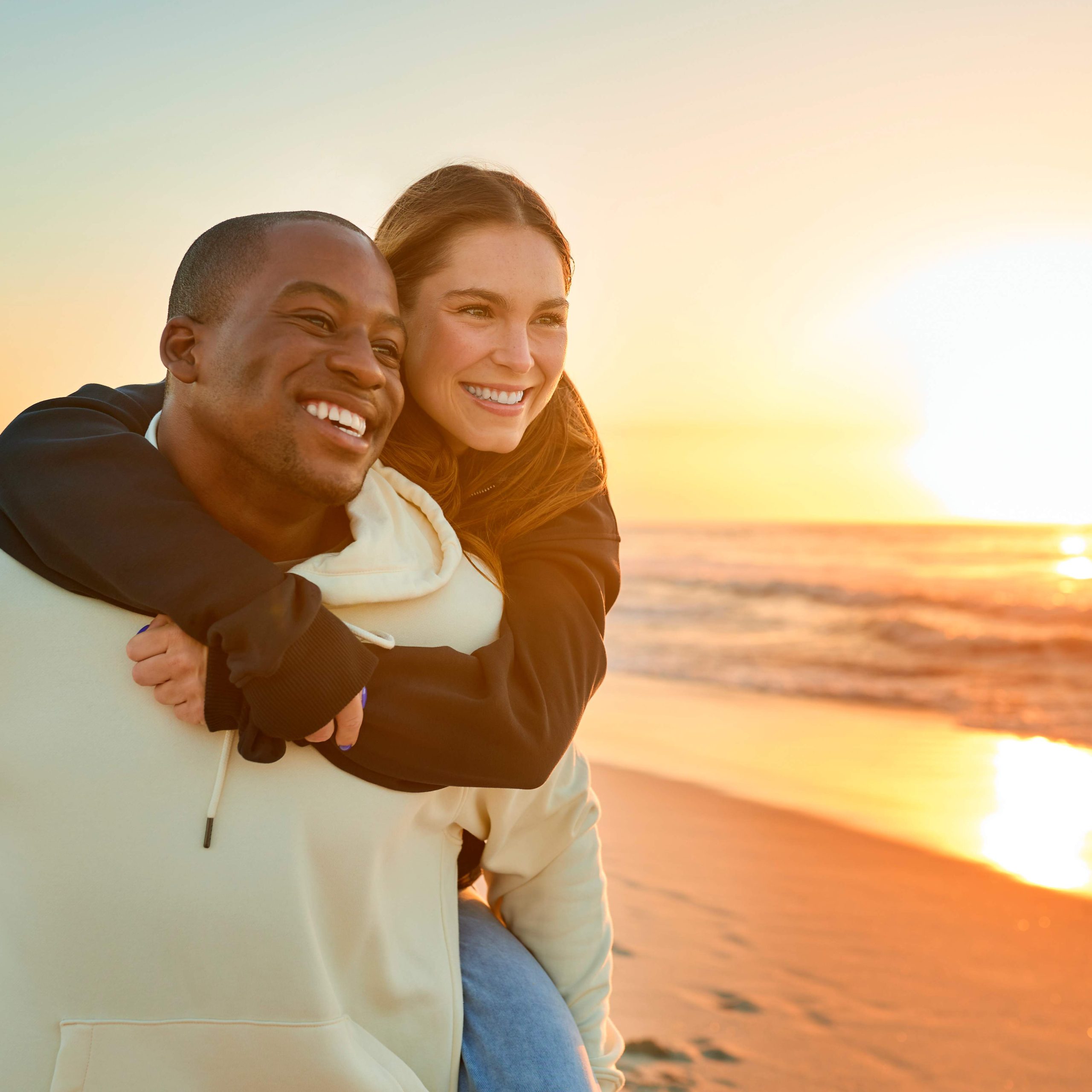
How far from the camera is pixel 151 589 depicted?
1600mm

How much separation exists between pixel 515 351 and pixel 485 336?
0.26ft

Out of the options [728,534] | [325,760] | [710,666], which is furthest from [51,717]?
[728,534]

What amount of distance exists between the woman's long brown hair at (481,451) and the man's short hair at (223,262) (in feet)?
2.03

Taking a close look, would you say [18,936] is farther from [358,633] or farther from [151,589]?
[358,633]

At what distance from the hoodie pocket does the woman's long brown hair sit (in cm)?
102

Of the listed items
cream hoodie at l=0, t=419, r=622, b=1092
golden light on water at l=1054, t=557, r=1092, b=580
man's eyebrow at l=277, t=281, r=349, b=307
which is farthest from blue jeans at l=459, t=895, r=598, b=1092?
golden light on water at l=1054, t=557, r=1092, b=580

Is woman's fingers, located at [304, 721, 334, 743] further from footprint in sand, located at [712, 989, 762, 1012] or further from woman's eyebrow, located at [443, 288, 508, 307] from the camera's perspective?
footprint in sand, located at [712, 989, 762, 1012]

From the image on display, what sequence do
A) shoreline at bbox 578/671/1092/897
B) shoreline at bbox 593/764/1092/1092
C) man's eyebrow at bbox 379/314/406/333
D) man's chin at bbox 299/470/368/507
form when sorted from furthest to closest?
shoreline at bbox 578/671/1092/897, shoreline at bbox 593/764/1092/1092, man's eyebrow at bbox 379/314/406/333, man's chin at bbox 299/470/368/507

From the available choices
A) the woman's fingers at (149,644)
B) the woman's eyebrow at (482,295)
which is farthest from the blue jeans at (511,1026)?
the woman's eyebrow at (482,295)

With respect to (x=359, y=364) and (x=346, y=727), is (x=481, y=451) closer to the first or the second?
(x=359, y=364)

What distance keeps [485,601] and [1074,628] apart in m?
13.8

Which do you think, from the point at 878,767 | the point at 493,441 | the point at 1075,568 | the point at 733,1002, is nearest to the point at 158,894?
the point at 493,441

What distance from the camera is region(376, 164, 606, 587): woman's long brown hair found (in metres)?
2.40

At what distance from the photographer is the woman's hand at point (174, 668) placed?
1.63m
